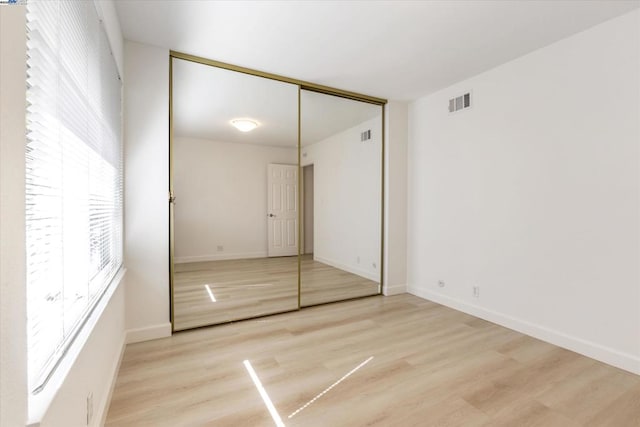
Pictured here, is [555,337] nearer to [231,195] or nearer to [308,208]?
[308,208]

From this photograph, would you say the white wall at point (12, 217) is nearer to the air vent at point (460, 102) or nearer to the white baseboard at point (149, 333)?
the white baseboard at point (149, 333)

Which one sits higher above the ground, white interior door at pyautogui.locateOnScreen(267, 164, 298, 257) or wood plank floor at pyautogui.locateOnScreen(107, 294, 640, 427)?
white interior door at pyautogui.locateOnScreen(267, 164, 298, 257)

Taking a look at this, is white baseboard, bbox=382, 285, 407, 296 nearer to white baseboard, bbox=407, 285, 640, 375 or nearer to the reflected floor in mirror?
the reflected floor in mirror

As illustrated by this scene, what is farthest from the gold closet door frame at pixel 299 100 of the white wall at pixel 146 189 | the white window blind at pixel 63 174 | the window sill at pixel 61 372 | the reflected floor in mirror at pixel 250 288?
the window sill at pixel 61 372

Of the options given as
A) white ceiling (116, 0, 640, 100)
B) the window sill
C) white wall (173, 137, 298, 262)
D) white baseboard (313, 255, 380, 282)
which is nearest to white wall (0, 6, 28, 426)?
the window sill

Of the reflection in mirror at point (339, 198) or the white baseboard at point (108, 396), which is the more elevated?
the reflection in mirror at point (339, 198)

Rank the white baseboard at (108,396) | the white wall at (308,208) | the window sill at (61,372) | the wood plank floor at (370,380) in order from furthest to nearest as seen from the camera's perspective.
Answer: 1. the white wall at (308,208)
2. the wood plank floor at (370,380)
3. the white baseboard at (108,396)
4. the window sill at (61,372)

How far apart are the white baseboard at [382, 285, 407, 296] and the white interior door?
138 centimetres

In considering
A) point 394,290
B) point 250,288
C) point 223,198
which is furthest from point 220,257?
point 394,290

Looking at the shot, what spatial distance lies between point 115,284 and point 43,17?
1669mm

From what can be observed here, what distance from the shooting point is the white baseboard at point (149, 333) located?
2604 mm

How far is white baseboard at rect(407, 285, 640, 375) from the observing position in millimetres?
2211

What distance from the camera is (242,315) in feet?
10.6

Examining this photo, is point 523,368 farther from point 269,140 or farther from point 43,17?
point 269,140
